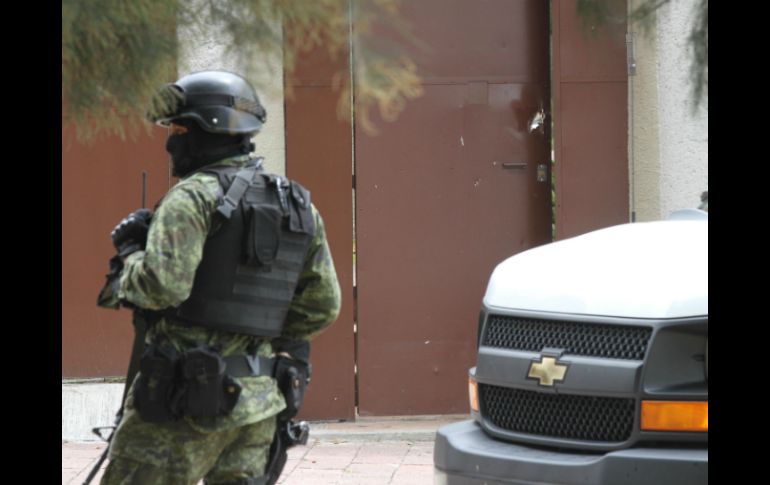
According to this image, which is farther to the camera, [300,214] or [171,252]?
[300,214]

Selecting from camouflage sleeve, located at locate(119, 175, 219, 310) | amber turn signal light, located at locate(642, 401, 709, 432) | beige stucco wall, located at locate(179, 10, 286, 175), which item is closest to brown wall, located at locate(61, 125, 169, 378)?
camouflage sleeve, located at locate(119, 175, 219, 310)

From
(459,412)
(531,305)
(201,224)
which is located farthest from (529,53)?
(201,224)

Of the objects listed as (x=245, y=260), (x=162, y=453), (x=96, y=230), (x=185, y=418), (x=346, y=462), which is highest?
(x=96, y=230)

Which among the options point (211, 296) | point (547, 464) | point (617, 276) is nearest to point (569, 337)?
point (617, 276)

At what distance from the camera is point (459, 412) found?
27.2 feet

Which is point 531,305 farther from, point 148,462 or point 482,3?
point 482,3

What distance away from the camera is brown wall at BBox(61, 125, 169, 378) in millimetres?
8055

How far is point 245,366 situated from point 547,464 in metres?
1.08

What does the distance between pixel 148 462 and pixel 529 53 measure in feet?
16.7

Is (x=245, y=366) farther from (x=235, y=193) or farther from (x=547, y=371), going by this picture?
(x=547, y=371)

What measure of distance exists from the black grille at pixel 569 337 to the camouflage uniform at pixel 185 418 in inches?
34.3

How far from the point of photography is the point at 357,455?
7.43m

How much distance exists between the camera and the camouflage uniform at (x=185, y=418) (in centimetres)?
388

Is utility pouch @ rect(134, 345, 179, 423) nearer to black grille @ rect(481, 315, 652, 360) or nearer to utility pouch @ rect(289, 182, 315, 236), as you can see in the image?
utility pouch @ rect(289, 182, 315, 236)
